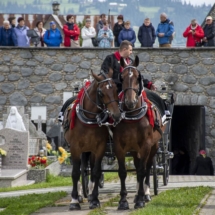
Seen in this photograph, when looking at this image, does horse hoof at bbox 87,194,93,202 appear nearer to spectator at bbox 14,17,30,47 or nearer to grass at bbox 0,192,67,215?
grass at bbox 0,192,67,215

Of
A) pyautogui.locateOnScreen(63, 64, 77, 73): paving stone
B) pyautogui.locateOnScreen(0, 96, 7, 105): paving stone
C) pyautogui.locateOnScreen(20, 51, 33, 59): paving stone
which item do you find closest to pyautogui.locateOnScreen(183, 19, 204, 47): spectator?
pyautogui.locateOnScreen(63, 64, 77, 73): paving stone

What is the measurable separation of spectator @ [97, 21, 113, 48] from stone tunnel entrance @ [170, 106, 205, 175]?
148 inches

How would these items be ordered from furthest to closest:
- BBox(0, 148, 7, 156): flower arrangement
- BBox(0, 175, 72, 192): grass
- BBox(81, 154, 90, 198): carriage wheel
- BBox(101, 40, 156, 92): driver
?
1. BBox(0, 148, 7, 156): flower arrangement
2. BBox(0, 175, 72, 192): grass
3. BBox(81, 154, 90, 198): carriage wheel
4. BBox(101, 40, 156, 92): driver

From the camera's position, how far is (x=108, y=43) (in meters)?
28.7

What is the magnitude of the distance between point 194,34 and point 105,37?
284cm

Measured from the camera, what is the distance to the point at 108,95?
14039 mm

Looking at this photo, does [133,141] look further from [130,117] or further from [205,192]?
[205,192]

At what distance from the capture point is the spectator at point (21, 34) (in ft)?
90.1

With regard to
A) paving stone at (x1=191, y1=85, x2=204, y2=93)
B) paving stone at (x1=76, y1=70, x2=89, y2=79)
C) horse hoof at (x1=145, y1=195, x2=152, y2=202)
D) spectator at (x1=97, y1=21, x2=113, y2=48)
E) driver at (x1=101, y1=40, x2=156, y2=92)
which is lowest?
horse hoof at (x1=145, y1=195, x2=152, y2=202)

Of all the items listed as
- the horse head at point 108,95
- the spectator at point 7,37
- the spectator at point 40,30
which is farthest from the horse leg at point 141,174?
the spectator at point 40,30

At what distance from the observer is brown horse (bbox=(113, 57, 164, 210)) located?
1405 cm

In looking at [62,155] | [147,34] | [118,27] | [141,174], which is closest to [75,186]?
[141,174]

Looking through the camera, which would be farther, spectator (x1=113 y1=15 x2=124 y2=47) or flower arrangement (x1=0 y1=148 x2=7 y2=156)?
spectator (x1=113 y1=15 x2=124 y2=47)

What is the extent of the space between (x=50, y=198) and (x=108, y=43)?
43.4ft
